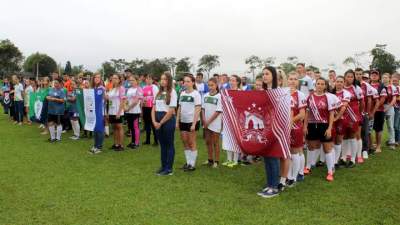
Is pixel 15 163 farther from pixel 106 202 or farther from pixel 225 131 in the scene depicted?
pixel 225 131

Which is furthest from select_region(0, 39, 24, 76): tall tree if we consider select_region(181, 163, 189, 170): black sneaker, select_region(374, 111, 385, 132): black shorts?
select_region(374, 111, 385, 132): black shorts

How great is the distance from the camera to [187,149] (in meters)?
8.13

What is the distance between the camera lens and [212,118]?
8242 millimetres

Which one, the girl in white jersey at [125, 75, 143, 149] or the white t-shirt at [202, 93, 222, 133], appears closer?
the white t-shirt at [202, 93, 222, 133]

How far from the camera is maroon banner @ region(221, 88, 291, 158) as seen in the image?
5.96 meters

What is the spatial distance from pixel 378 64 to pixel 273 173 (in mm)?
65698

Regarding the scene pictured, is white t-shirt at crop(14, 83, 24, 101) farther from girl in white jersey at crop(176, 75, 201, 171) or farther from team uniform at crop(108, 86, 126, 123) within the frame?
girl in white jersey at crop(176, 75, 201, 171)

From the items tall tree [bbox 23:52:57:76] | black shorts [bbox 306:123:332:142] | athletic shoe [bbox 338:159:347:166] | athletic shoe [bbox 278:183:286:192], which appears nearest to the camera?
athletic shoe [bbox 278:183:286:192]

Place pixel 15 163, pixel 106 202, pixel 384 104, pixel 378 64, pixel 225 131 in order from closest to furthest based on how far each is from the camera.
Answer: pixel 106 202 < pixel 225 131 < pixel 15 163 < pixel 384 104 < pixel 378 64

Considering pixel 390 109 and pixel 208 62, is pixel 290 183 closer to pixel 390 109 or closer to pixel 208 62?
pixel 390 109

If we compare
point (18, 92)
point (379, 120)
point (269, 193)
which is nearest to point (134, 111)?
point (269, 193)

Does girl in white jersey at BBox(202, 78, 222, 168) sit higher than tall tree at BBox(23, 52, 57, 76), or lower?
lower

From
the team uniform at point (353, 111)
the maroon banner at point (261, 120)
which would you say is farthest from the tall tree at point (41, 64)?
the maroon banner at point (261, 120)

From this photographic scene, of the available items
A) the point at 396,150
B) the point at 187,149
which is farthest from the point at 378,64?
the point at 187,149
